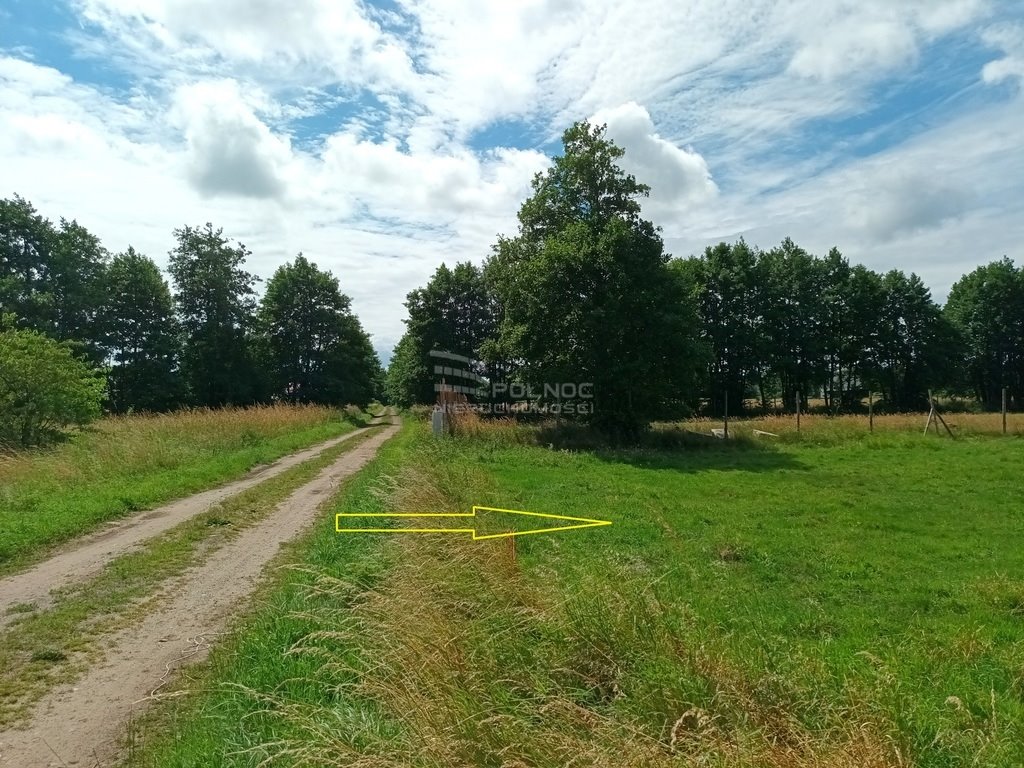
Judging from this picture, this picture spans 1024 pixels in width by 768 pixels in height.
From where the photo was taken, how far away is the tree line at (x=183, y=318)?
1804 inches

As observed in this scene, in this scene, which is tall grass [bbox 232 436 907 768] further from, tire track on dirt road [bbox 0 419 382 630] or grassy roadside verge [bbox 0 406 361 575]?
grassy roadside verge [bbox 0 406 361 575]

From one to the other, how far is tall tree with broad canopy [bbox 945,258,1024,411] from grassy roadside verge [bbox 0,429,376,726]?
79589 millimetres

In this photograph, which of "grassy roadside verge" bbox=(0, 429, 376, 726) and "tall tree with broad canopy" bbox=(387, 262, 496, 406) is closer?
"grassy roadside verge" bbox=(0, 429, 376, 726)

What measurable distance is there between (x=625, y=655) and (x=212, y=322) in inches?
2217

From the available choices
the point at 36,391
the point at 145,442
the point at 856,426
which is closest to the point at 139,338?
the point at 36,391

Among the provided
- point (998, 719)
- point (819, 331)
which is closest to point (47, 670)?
point (998, 719)

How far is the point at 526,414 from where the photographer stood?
33.8 meters

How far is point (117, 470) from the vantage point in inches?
608

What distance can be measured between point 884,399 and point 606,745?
72313mm

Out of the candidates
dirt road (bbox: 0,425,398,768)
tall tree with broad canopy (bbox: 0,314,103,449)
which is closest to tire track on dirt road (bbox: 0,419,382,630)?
dirt road (bbox: 0,425,398,768)

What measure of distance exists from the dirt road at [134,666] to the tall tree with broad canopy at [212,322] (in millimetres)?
47862

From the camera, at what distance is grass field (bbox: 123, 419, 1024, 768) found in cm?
347

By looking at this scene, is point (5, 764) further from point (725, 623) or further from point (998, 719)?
point (998, 719)

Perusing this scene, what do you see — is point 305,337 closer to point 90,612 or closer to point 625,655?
point 90,612
